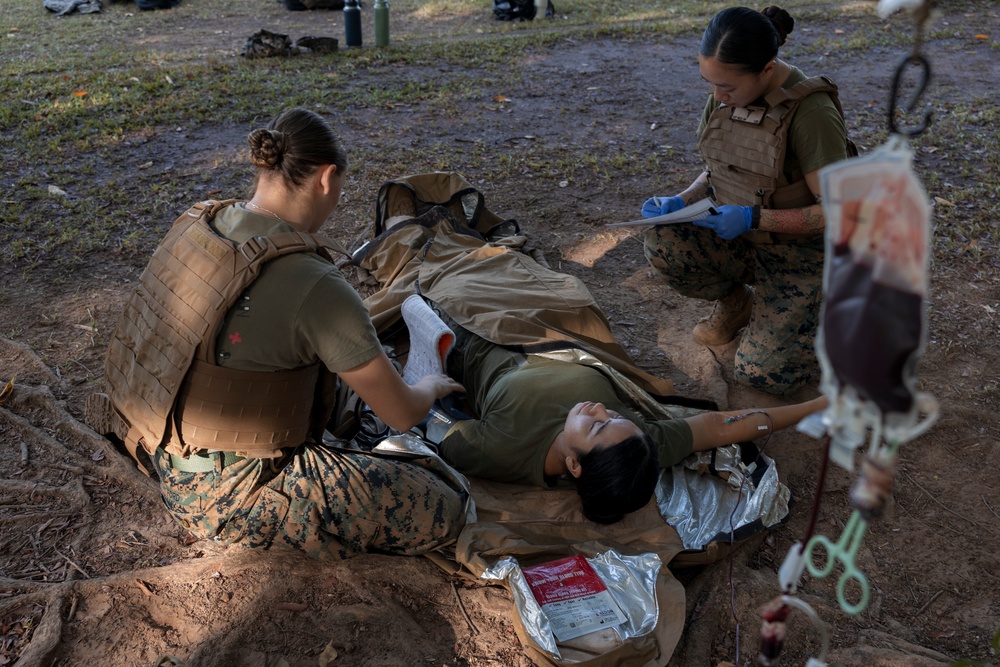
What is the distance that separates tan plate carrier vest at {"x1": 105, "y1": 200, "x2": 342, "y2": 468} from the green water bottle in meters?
6.41

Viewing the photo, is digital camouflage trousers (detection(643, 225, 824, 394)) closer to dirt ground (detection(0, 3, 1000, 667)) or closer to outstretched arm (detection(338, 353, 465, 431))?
dirt ground (detection(0, 3, 1000, 667))

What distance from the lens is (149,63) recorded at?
7.54 metres

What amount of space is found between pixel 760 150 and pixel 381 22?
6.00 m

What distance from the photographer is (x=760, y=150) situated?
11.0 feet

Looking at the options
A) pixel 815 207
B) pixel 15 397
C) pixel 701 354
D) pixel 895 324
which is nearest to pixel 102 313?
pixel 15 397

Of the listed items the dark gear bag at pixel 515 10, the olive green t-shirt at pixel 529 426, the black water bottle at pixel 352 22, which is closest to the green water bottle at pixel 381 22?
the black water bottle at pixel 352 22

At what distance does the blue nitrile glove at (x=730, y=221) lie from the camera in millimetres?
3363

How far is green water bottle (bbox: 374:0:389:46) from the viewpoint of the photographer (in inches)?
322

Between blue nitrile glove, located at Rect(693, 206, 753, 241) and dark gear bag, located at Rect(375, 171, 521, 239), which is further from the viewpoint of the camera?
dark gear bag, located at Rect(375, 171, 521, 239)

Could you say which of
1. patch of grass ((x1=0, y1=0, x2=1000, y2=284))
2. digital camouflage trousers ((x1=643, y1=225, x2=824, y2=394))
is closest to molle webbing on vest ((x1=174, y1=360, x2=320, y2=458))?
digital camouflage trousers ((x1=643, y1=225, x2=824, y2=394))

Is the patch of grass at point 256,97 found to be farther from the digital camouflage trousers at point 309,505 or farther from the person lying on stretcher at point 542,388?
the digital camouflage trousers at point 309,505

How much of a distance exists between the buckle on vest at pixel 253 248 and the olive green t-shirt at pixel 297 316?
0.05 meters

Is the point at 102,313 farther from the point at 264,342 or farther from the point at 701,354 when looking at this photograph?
the point at 701,354

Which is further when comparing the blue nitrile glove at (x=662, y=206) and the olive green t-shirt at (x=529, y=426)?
the blue nitrile glove at (x=662, y=206)
